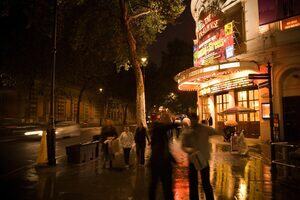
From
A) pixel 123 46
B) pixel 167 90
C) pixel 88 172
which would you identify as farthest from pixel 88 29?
pixel 167 90

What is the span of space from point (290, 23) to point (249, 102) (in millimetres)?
7189

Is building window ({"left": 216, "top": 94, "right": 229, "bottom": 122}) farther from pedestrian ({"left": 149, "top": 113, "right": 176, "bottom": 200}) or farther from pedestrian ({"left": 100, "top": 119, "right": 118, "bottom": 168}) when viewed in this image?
pedestrian ({"left": 149, "top": 113, "right": 176, "bottom": 200})

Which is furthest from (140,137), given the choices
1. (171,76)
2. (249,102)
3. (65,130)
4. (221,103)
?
(171,76)

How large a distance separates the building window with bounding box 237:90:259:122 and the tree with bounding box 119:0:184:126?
8448mm

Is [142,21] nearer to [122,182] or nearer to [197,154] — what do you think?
[122,182]

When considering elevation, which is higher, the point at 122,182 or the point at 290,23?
the point at 290,23

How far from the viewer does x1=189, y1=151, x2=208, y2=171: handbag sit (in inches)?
254

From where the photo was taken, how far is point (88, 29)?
21859 millimetres

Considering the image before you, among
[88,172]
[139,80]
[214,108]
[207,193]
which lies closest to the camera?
[207,193]

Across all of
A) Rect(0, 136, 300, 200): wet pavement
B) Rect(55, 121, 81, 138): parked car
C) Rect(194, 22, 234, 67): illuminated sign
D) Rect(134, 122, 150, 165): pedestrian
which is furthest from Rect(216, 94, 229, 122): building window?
Rect(134, 122, 150, 165): pedestrian

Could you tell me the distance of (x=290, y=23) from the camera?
2009cm

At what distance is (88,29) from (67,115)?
3825 cm

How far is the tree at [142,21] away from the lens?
64.1ft

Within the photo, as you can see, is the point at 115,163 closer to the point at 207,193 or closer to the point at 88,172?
the point at 88,172
